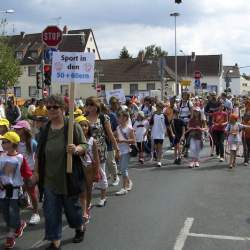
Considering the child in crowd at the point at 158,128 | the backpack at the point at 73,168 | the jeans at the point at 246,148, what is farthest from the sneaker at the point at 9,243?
the jeans at the point at 246,148

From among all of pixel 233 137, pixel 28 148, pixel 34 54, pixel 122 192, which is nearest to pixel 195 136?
pixel 233 137

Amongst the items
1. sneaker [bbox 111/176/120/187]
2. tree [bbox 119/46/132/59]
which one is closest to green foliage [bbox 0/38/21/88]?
sneaker [bbox 111/176/120/187]

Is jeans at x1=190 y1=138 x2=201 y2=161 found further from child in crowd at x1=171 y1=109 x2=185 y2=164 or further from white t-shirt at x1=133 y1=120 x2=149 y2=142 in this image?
white t-shirt at x1=133 y1=120 x2=149 y2=142

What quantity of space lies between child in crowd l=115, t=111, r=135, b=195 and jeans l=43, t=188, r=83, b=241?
3.52m

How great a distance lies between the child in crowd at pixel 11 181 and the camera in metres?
6.20

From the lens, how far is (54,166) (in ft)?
19.6

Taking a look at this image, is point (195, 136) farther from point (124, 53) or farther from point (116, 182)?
point (124, 53)

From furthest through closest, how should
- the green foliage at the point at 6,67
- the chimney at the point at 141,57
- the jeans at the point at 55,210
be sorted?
the chimney at the point at 141,57
the green foliage at the point at 6,67
the jeans at the point at 55,210

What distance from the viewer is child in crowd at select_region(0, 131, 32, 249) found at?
6.20 m

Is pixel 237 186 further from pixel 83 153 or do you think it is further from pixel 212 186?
pixel 83 153

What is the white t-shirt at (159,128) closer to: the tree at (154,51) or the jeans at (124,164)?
the jeans at (124,164)

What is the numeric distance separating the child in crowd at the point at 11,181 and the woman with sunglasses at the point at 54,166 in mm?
391

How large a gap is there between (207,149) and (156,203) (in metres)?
8.59

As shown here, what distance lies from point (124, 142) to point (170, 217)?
235 cm
